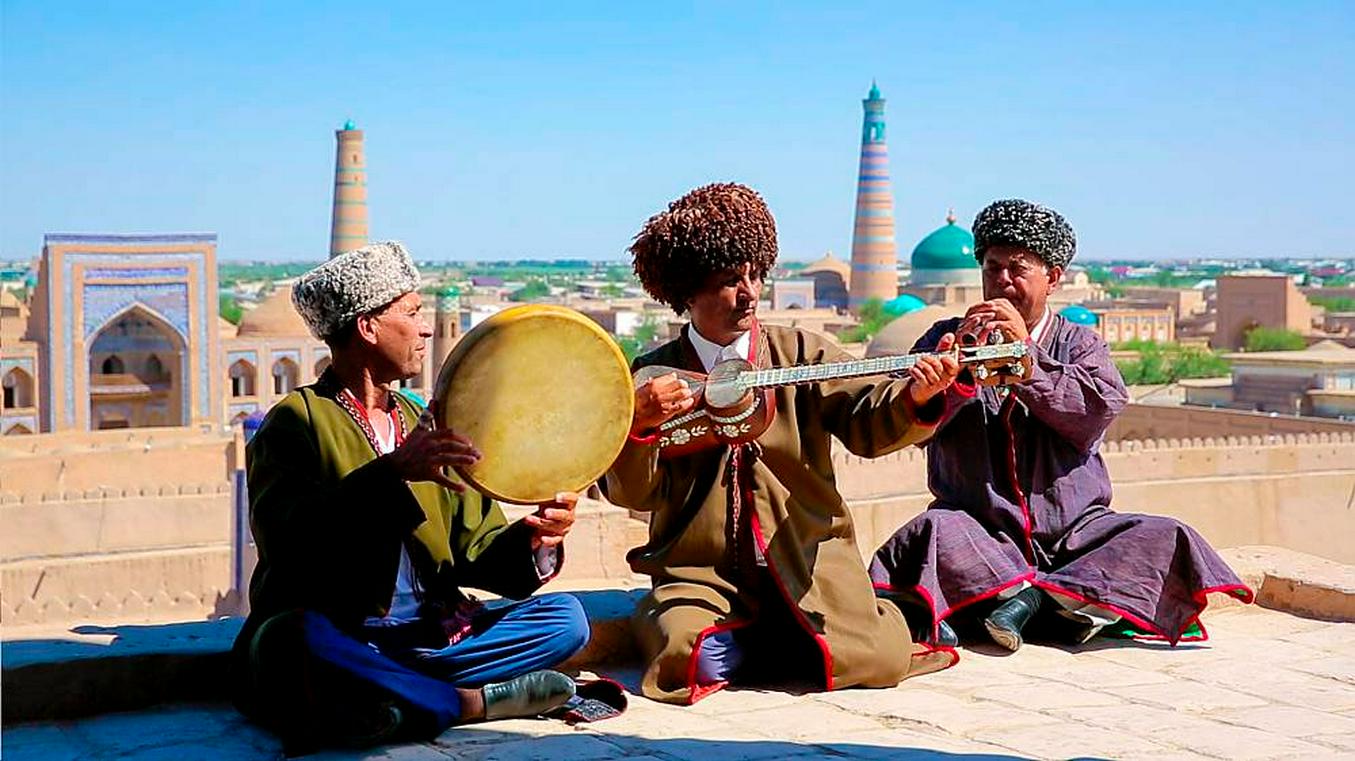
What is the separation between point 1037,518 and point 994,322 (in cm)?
71

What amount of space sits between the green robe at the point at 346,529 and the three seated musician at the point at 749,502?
13.8 inches

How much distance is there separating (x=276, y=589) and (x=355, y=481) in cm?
31

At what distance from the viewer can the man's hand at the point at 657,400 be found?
318 cm

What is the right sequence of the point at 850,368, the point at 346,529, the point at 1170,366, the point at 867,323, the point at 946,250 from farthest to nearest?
the point at 867,323 → the point at 946,250 → the point at 1170,366 → the point at 850,368 → the point at 346,529

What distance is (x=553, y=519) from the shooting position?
3037 mm

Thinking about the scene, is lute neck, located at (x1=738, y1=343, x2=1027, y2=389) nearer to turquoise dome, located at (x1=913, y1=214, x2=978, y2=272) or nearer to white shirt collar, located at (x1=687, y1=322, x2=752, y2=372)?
white shirt collar, located at (x1=687, y1=322, x2=752, y2=372)

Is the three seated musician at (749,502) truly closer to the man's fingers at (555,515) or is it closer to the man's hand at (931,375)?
the man's hand at (931,375)

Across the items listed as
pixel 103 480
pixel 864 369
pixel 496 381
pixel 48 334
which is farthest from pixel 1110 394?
pixel 48 334

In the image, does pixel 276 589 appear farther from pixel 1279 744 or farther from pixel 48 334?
pixel 48 334

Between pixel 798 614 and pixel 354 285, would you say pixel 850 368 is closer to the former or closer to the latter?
pixel 798 614

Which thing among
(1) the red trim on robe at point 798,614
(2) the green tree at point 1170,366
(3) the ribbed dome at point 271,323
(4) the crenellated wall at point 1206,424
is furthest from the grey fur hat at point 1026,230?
(3) the ribbed dome at point 271,323

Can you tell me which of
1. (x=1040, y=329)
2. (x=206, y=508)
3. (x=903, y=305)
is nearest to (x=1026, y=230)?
(x=1040, y=329)

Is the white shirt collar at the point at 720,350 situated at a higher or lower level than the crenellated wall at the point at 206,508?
higher

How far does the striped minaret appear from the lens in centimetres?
5856
